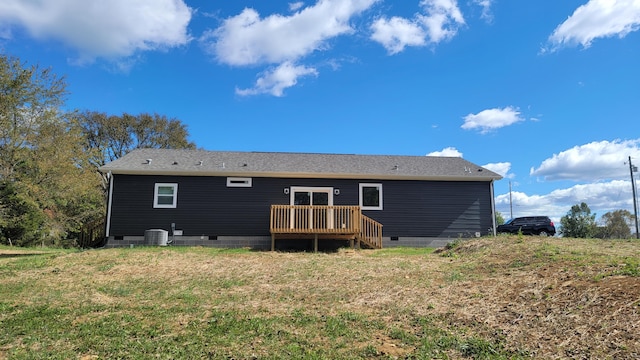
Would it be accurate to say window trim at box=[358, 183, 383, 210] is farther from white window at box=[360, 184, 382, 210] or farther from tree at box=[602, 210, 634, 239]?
tree at box=[602, 210, 634, 239]

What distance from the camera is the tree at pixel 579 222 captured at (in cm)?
3238

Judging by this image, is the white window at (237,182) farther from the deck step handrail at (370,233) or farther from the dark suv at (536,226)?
the dark suv at (536,226)

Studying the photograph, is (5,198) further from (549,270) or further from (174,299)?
(549,270)

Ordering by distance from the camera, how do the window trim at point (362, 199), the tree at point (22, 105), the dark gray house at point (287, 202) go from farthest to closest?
the tree at point (22, 105), the window trim at point (362, 199), the dark gray house at point (287, 202)

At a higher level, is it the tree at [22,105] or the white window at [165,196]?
the tree at [22,105]

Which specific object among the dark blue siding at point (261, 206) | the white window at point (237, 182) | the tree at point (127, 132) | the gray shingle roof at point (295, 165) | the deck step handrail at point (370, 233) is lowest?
the deck step handrail at point (370, 233)

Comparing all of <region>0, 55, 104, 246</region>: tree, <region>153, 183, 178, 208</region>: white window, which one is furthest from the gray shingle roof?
<region>0, 55, 104, 246</region>: tree

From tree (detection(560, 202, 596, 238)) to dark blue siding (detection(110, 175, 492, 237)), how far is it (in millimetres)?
21290

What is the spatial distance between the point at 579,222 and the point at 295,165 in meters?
30.2

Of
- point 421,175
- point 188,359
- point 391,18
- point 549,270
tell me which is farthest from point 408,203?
point 188,359

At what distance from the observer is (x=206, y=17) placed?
561 inches

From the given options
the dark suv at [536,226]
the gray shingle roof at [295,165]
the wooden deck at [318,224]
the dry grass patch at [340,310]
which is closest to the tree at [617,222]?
the dark suv at [536,226]

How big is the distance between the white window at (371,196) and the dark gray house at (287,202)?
0.04m

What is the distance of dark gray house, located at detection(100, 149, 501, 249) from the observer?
1444 cm
